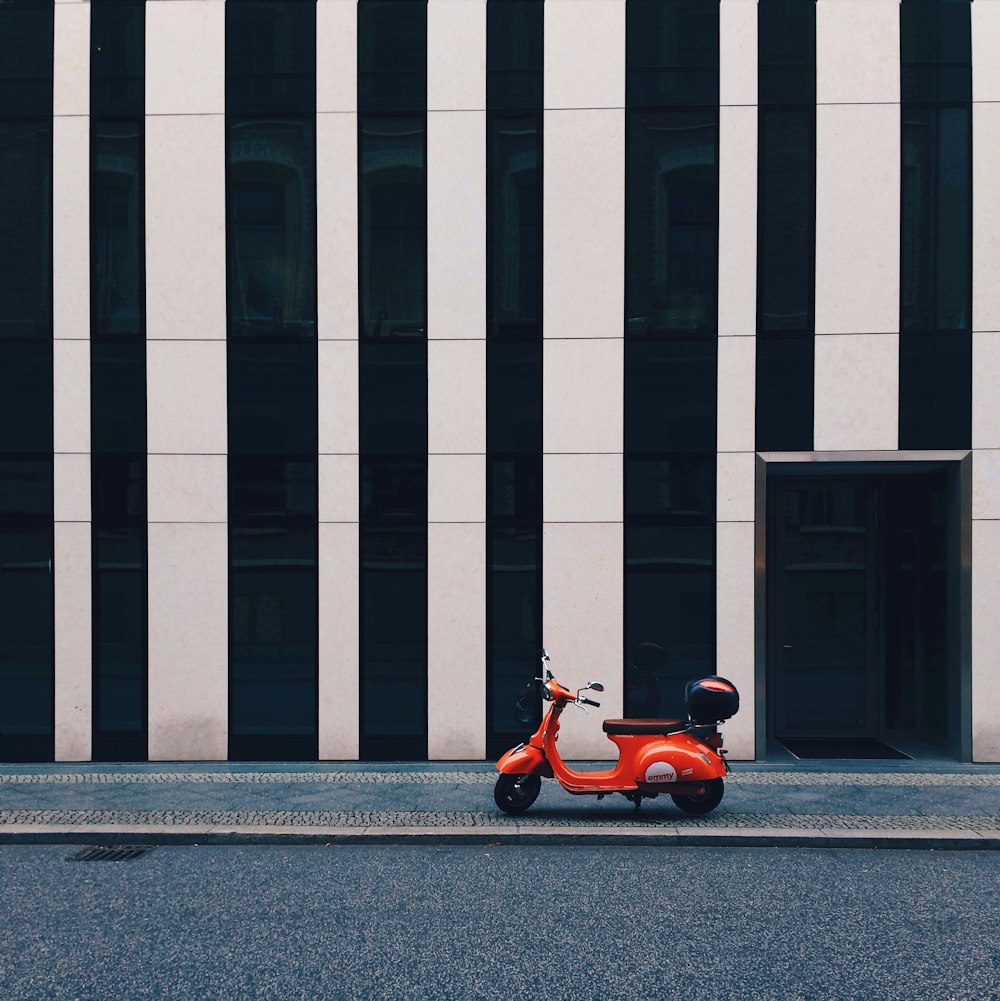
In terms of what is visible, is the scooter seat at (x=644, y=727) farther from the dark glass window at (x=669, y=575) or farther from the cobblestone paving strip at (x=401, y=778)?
the dark glass window at (x=669, y=575)

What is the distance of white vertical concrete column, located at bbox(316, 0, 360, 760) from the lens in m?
9.81

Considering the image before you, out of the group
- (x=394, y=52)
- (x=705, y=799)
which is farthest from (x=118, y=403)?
Answer: (x=705, y=799)

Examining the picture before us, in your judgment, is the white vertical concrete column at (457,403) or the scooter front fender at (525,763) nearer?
the scooter front fender at (525,763)

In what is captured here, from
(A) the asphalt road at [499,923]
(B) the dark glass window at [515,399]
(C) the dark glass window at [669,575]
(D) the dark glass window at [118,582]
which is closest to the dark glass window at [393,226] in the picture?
(B) the dark glass window at [515,399]

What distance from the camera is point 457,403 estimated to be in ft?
32.2

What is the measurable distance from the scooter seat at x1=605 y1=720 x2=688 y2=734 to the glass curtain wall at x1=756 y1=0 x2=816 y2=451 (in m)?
3.61

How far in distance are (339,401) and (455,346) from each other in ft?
4.64

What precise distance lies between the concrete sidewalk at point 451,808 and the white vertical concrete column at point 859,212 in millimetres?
3533

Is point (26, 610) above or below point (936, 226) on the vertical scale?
below

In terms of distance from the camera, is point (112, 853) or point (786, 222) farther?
point (786, 222)

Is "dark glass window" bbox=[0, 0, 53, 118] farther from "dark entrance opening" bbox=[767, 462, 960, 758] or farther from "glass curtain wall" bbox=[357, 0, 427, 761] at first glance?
"dark entrance opening" bbox=[767, 462, 960, 758]

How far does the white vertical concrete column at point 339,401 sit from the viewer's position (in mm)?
9812

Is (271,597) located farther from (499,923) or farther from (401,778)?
(499,923)

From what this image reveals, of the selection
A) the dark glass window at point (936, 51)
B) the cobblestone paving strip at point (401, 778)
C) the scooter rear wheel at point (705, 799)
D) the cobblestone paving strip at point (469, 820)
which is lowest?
the cobblestone paving strip at point (401, 778)
